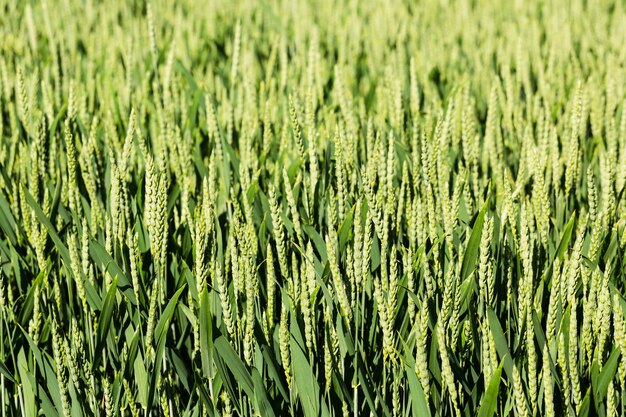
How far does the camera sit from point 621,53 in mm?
2250

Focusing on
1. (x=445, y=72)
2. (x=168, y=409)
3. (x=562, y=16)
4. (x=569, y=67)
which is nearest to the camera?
(x=168, y=409)

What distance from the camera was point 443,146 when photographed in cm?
139

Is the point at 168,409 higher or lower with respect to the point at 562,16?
lower

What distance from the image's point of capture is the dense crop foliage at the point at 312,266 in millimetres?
851

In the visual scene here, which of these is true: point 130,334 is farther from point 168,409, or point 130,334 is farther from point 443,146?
point 443,146

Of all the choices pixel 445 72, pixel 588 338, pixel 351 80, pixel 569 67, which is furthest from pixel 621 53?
pixel 588 338

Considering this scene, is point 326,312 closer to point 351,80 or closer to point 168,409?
point 168,409

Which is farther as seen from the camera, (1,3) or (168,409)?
(1,3)

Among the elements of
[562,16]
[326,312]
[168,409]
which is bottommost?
[168,409]

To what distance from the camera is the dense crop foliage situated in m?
0.85

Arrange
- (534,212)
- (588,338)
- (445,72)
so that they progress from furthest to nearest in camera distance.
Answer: (445,72) < (534,212) < (588,338)

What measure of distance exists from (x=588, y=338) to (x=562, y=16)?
2.28 metres

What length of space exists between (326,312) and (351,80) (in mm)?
1355

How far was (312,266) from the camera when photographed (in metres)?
Answer: 0.91
